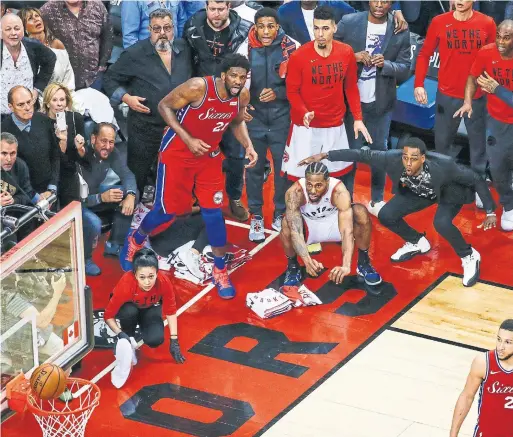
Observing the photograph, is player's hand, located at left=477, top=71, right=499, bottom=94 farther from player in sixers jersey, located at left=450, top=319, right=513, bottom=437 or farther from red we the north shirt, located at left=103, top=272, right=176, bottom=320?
player in sixers jersey, located at left=450, top=319, right=513, bottom=437

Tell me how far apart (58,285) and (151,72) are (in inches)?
101

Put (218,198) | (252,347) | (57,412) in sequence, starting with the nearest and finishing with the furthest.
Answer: (57,412), (252,347), (218,198)

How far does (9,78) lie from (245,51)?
80.5 inches

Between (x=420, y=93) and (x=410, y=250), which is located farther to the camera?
(x=420, y=93)

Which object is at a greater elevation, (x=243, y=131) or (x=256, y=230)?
(x=243, y=131)

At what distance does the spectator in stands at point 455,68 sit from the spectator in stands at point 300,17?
96 cm

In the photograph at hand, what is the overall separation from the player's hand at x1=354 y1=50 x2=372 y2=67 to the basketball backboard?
334cm

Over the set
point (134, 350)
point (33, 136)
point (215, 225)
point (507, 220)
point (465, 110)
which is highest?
point (33, 136)

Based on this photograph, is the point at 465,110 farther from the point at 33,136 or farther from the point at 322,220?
the point at 33,136

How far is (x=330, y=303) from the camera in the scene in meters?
10.9

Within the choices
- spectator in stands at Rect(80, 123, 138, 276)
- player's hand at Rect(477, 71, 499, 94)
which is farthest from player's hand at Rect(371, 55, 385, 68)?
spectator in stands at Rect(80, 123, 138, 276)

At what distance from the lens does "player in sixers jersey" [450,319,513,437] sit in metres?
7.90

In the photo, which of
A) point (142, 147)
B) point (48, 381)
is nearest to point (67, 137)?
point (142, 147)

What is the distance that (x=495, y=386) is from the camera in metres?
7.96
